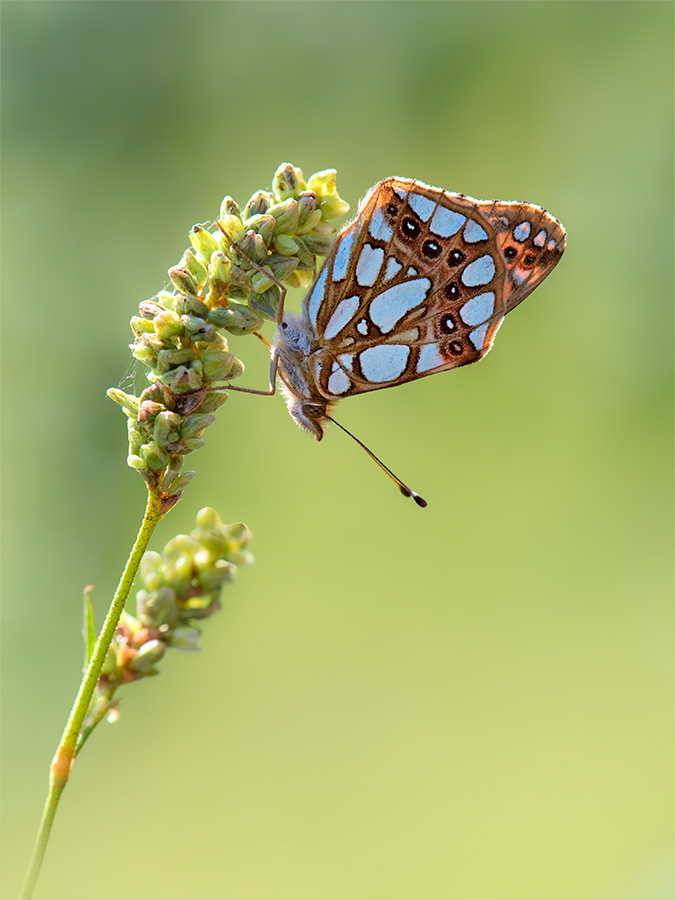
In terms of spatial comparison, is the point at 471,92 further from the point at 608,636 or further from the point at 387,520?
the point at 608,636

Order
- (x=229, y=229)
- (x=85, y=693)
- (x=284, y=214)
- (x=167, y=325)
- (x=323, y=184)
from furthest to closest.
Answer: (x=323, y=184) < (x=284, y=214) < (x=229, y=229) < (x=167, y=325) < (x=85, y=693)

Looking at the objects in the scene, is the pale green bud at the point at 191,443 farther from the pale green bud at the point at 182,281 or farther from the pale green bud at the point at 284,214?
the pale green bud at the point at 284,214

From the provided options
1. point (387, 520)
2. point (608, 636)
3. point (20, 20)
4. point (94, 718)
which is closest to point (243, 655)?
point (387, 520)

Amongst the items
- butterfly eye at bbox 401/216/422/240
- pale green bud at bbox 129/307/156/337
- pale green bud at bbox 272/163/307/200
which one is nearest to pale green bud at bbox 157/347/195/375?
pale green bud at bbox 129/307/156/337

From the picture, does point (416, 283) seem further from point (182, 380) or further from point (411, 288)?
point (182, 380)

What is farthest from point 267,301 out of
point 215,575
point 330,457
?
point 330,457

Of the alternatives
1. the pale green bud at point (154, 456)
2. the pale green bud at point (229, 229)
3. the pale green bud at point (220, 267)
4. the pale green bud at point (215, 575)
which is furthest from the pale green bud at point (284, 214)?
the pale green bud at point (215, 575)

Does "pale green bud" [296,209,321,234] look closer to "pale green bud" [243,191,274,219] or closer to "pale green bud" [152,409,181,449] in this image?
"pale green bud" [243,191,274,219]
